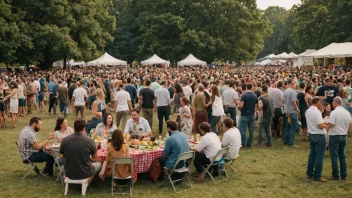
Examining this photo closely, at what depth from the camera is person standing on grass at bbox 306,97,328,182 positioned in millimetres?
6848

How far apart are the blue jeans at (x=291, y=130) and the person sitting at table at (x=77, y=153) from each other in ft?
19.4

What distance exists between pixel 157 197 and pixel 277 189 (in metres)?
2.28

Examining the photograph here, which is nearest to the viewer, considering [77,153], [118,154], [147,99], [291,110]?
[77,153]

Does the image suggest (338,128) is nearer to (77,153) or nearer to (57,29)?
(77,153)

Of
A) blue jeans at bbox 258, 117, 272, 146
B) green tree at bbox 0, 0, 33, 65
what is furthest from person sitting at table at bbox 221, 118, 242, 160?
green tree at bbox 0, 0, 33, 65

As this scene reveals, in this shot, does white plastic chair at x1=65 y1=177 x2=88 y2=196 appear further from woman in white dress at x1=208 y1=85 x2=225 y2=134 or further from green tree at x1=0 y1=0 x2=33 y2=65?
green tree at x1=0 y1=0 x2=33 y2=65

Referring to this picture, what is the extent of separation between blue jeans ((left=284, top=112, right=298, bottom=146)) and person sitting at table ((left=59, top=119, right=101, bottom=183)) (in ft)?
19.4

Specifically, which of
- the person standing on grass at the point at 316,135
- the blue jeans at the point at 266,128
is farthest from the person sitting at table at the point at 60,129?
the blue jeans at the point at 266,128

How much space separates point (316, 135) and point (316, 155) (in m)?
0.42

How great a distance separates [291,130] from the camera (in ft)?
33.0

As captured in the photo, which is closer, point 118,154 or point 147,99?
point 118,154

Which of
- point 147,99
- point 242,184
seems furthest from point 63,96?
point 242,184

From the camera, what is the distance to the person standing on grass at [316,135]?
22.5 feet

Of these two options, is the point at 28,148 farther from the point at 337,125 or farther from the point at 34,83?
the point at 34,83
